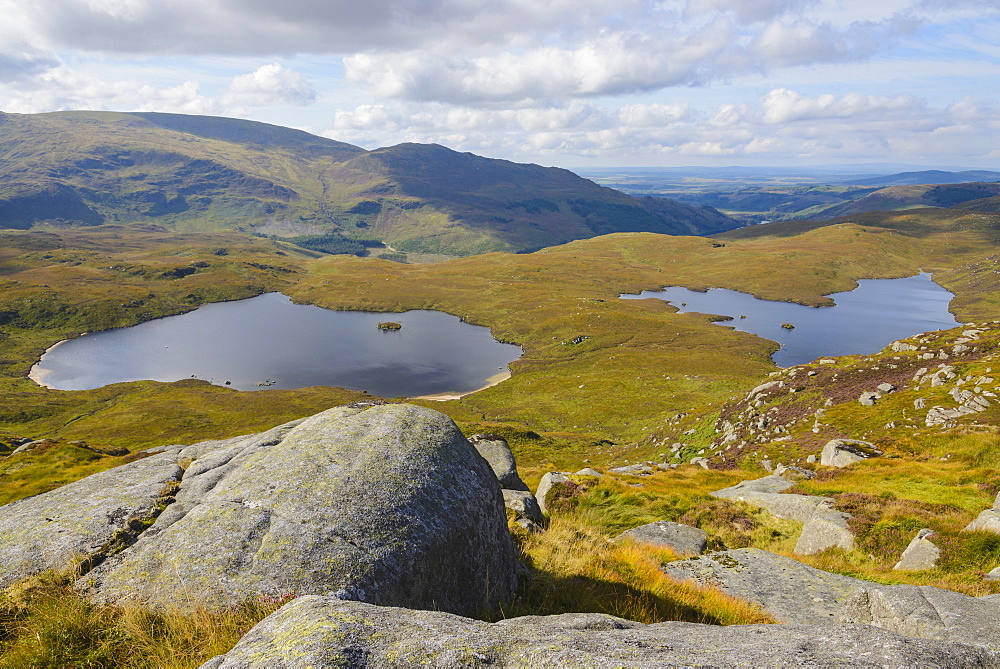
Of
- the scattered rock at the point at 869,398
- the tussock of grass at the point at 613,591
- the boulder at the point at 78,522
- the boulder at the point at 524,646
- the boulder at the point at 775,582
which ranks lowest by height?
the scattered rock at the point at 869,398

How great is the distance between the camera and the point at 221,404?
124 meters

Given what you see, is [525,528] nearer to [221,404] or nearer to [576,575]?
[576,575]

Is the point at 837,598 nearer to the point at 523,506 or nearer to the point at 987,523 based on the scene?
the point at 987,523

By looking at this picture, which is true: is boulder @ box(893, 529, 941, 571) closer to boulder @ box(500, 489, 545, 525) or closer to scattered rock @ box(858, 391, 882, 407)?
boulder @ box(500, 489, 545, 525)

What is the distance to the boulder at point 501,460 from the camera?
27297 millimetres

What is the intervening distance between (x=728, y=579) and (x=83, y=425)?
146683 mm

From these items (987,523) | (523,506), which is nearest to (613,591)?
(523,506)

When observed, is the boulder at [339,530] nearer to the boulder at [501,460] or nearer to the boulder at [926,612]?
the boulder at [926,612]

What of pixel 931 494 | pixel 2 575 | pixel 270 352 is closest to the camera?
pixel 2 575

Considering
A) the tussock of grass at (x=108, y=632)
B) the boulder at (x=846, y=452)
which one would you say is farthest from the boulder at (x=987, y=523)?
the tussock of grass at (x=108, y=632)

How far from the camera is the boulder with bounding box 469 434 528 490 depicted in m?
27.3

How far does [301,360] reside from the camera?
16625 centimetres

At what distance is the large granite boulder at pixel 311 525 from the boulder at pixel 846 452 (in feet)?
111

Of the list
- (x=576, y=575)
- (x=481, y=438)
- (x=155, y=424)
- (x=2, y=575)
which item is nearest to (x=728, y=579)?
(x=576, y=575)
